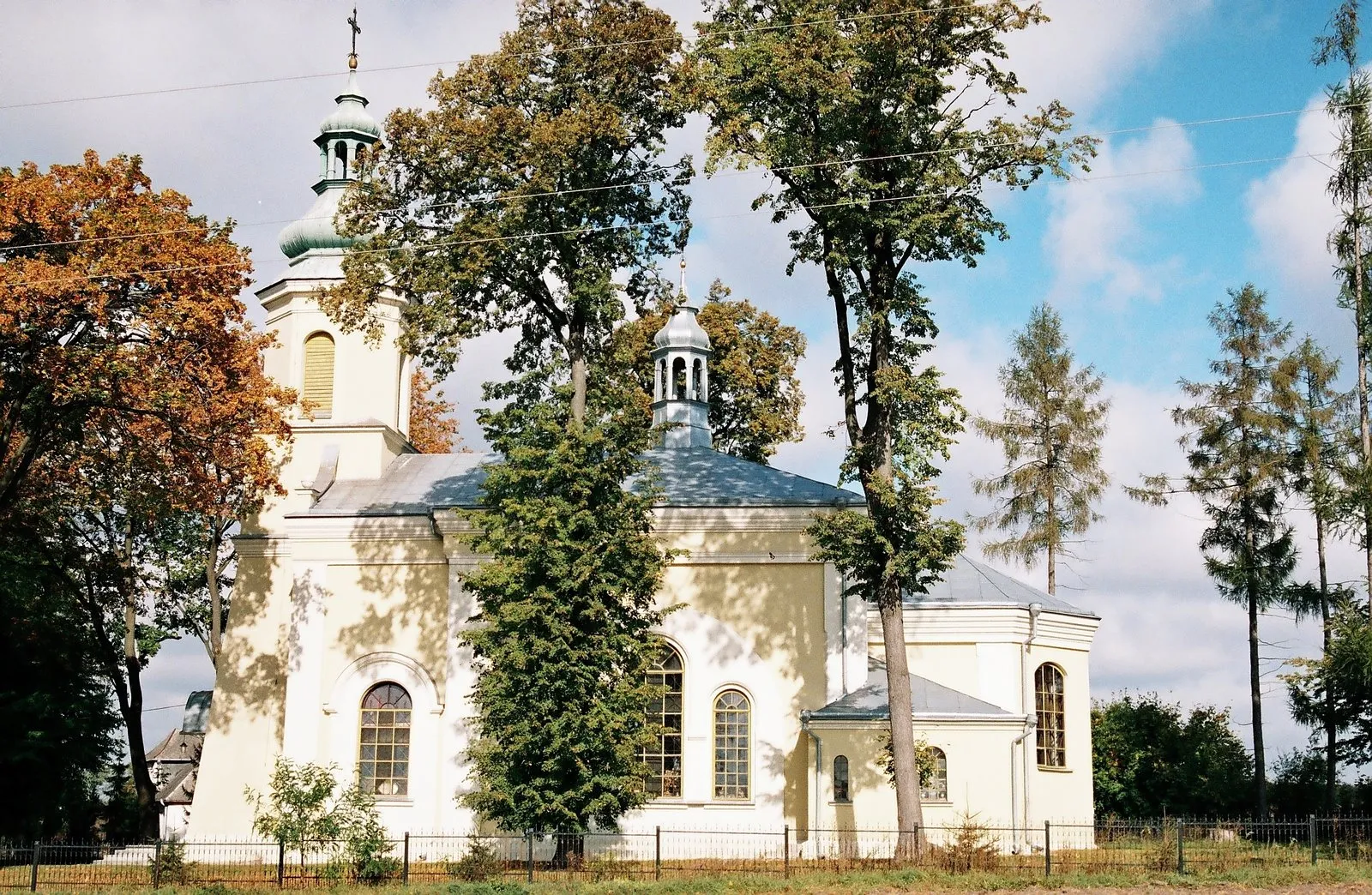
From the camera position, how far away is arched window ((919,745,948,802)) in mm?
22672

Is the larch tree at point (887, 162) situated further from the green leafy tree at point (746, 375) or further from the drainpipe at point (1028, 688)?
the green leafy tree at point (746, 375)

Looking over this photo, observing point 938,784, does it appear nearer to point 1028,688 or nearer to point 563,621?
point 1028,688

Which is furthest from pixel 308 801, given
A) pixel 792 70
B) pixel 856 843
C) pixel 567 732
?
pixel 792 70

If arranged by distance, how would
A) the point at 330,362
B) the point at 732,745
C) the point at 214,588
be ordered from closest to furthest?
the point at 732,745
the point at 330,362
the point at 214,588

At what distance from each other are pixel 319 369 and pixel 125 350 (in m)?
7.77

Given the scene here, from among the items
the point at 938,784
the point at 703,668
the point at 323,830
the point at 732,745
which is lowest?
the point at 323,830

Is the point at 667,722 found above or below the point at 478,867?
above

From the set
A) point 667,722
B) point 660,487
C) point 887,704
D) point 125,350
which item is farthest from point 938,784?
point 125,350

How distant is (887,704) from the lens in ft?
74.0

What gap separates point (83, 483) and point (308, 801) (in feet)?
27.1

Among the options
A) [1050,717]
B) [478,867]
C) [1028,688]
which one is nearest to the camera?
[478,867]

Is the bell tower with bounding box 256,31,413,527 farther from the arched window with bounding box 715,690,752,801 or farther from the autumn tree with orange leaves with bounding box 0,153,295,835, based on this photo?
the arched window with bounding box 715,690,752,801

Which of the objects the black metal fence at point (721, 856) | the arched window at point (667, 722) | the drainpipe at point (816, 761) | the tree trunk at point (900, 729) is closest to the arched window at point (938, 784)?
the black metal fence at point (721, 856)

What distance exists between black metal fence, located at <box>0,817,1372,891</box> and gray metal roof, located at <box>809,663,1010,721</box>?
5.78 ft
